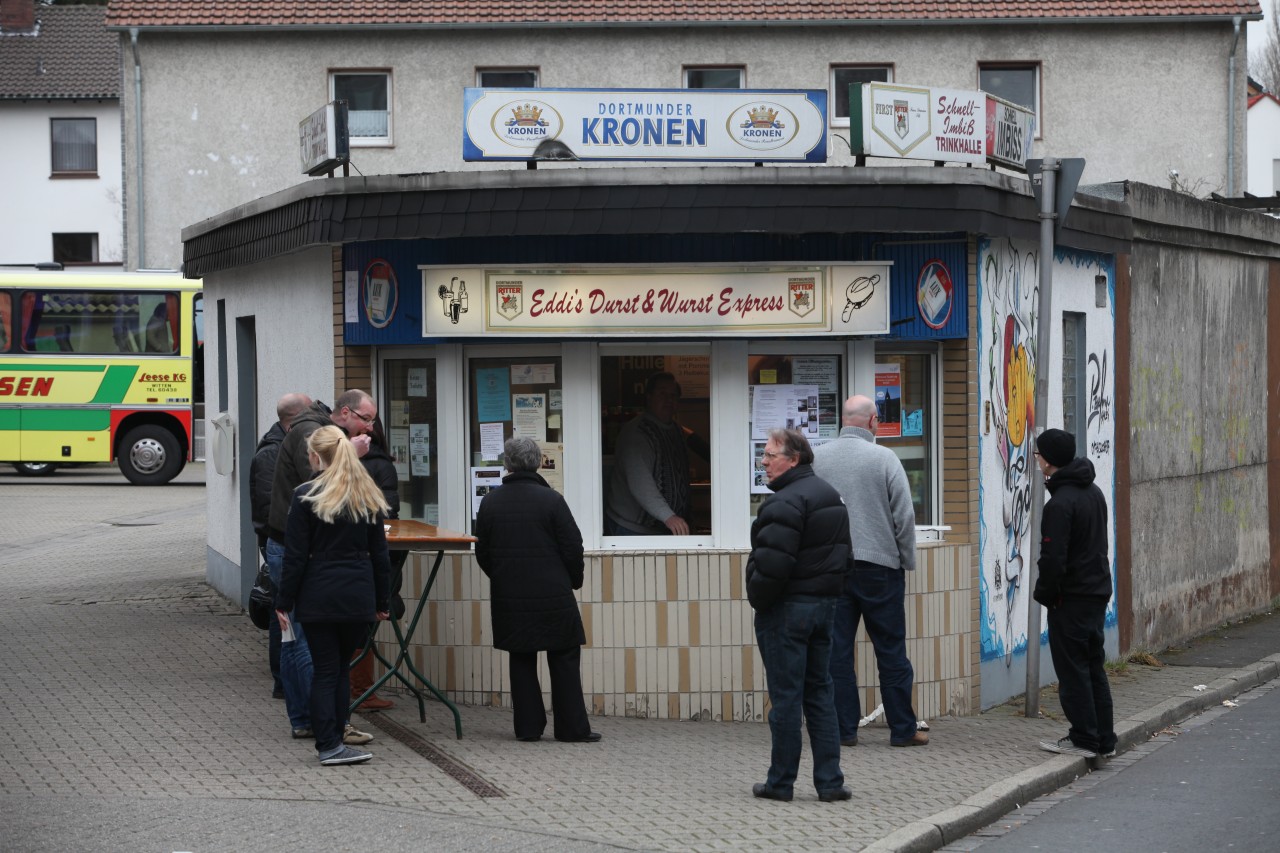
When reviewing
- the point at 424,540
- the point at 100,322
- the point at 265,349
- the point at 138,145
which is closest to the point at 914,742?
the point at 424,540

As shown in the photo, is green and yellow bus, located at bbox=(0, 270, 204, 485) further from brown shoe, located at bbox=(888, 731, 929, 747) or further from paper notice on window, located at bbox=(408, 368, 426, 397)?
brown shoe, located at bbox=(888, 731, 929, 747)

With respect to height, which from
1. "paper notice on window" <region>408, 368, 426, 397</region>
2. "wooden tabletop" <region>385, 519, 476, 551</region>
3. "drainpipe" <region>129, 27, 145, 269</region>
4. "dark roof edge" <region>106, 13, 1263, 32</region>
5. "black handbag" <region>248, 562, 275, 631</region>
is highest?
"dark roof edge" <region>106, 13, 1263, 32</region>

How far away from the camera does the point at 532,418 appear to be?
10.1 metres

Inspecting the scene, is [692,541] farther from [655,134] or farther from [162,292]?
[162,292]

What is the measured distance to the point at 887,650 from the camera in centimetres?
921

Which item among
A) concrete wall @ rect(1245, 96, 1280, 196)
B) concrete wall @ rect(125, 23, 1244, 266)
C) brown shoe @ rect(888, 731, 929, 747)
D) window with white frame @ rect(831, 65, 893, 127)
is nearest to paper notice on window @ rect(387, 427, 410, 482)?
brown shoe @ rect(888, 731, 929, 747)

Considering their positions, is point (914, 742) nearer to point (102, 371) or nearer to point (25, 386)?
point (102, 371)

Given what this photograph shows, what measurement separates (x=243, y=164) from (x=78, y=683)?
2175cm

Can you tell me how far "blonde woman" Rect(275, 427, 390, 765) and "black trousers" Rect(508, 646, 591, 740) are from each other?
104 centimetres

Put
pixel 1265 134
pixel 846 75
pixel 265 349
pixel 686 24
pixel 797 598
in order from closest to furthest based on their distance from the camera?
1. pixel 797 598
2. pixel 265 349
3. pixel 686 24
4. pixel 846 75
5. pixel 1265 134

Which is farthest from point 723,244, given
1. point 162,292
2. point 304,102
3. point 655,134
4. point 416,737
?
point 304,102

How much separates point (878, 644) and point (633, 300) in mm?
2287

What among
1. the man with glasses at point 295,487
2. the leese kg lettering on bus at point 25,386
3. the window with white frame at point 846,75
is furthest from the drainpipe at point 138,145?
the man with glasses at point 295,487

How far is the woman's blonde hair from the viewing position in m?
7.91
